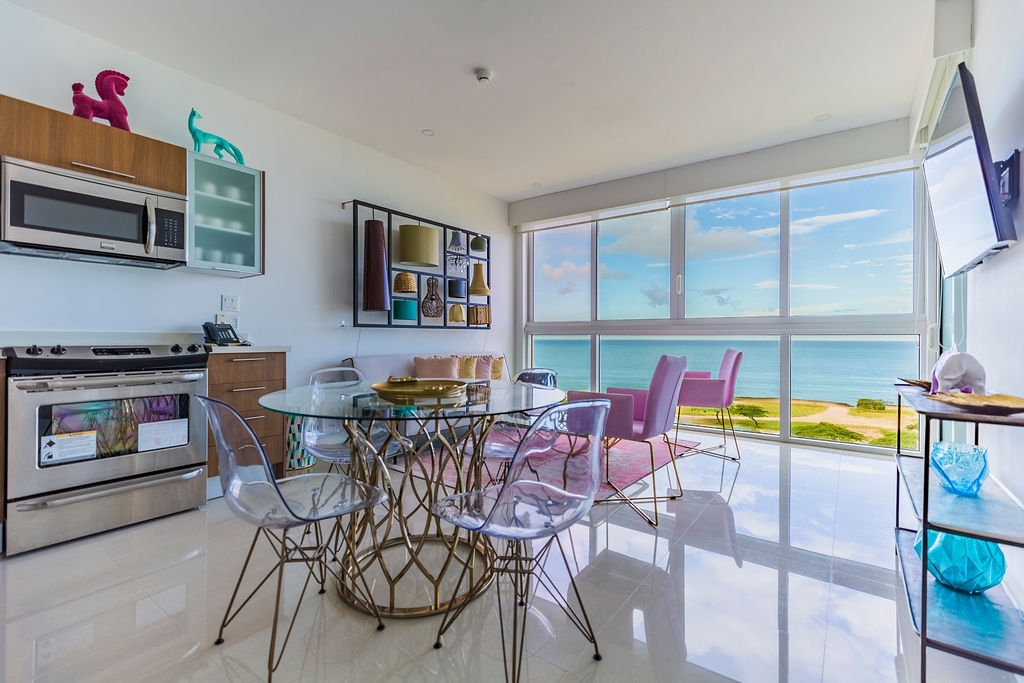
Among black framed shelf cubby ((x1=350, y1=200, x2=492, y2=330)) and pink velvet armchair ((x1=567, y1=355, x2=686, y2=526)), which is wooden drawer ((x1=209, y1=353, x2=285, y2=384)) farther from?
pink velvet armchair ((x1=567, y1=355, x2=686, y2=526))

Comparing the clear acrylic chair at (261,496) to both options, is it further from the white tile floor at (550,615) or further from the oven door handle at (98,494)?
the oven door handle at (98,494)

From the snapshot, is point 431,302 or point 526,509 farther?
point 431,302

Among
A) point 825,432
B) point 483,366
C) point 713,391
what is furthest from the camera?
point 483,366

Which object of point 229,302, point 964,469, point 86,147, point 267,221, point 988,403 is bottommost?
point 964,469

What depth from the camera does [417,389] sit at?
6.34 feet

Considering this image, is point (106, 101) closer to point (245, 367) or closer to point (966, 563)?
point (245, 367)

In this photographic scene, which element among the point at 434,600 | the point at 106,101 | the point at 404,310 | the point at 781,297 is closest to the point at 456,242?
the point at 404,310

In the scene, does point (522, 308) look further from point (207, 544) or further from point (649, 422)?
point (207, 544)

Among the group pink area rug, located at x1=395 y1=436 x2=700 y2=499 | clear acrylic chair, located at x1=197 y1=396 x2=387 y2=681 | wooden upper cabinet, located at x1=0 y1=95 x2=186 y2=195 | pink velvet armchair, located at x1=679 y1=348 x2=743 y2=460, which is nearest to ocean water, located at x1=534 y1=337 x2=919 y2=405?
pink velvet armchair, located at x1=679 y1=348 x2=743 y2=460

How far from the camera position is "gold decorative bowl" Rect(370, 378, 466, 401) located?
1.86 m

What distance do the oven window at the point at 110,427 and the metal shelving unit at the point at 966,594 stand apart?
340 cm

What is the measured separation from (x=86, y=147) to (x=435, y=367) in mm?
2737

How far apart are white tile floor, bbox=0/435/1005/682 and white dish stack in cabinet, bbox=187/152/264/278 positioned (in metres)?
1.60

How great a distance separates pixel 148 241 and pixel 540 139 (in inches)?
119
